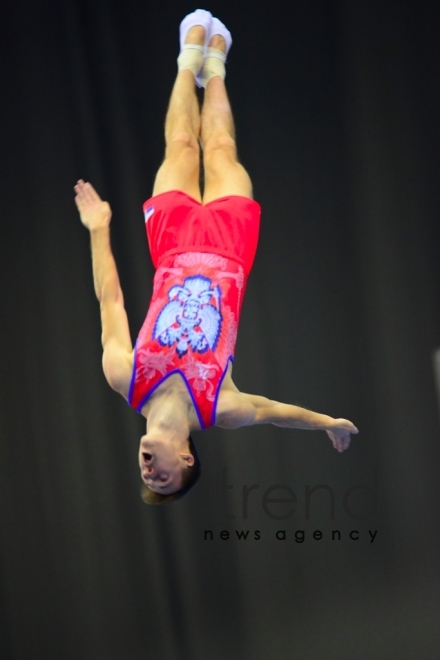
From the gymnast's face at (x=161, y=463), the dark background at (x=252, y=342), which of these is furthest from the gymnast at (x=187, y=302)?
the dark background at (x=252, y=342)

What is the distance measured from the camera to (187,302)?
269 cm

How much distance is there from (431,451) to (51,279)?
1938 millimetres

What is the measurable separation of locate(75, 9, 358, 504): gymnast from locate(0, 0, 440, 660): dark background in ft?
3.52

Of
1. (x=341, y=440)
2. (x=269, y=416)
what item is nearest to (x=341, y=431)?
(x=341, y=440)

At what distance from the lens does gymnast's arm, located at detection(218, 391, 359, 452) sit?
2.68 metres

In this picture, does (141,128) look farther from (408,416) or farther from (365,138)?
(408,416)

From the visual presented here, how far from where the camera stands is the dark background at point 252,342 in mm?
4023

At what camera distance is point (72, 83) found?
408 centimetres

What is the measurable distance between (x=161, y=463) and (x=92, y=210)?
0.87m

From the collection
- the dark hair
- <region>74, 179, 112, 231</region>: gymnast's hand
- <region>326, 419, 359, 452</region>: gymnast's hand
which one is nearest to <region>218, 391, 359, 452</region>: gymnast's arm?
<region>326, 419, 359, 452</region>: gymnast's hand

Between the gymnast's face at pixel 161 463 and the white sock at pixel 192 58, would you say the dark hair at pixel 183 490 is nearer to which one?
the gymnast's face at pixel 161 463

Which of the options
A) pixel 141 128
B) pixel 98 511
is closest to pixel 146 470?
pixel 98 511

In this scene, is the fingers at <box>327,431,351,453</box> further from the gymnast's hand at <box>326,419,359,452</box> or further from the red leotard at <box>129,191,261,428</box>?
the red leotard at <box>129,191,261,428</box>

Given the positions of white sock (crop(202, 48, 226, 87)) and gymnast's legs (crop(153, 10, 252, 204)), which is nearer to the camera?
gymnast's legs (crop(153, 10, 252, 204))
